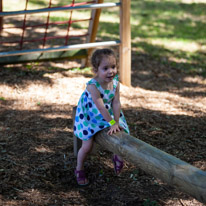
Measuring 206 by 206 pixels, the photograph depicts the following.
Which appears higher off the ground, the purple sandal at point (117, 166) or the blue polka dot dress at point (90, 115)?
the blue polka dot dress at point (90, 115)

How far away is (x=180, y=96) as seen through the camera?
5.20 m

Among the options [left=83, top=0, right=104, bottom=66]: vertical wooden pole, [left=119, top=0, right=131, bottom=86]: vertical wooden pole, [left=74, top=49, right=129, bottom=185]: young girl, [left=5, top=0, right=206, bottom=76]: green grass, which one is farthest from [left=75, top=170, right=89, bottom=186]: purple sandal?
[left=5, top=0, right=206, bottom=76]: green grass

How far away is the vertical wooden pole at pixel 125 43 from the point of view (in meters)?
4.97

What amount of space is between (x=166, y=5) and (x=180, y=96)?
681 cm

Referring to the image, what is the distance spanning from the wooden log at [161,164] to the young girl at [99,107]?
106mm

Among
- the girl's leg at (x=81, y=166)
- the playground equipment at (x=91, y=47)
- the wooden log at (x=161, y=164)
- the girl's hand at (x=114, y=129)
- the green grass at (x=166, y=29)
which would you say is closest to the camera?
the wooden log at (x=161, y=164)

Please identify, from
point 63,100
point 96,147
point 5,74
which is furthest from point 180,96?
point 5,74

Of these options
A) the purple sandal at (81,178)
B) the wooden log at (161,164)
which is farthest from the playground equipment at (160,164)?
the purple sandal at (81,178)

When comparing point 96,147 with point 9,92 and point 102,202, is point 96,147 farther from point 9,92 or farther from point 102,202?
point 9,92

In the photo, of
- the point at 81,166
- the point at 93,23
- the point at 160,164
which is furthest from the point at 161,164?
the point at 93,23

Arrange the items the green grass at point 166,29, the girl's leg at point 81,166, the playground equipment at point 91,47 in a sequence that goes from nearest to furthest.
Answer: the girl's leg at point 81,166, the playground equipment at point 91,47, the green grass at point 166,29

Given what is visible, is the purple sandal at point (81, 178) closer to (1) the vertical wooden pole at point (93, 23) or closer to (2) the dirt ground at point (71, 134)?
(2) the dirt ground at point (71, 134)

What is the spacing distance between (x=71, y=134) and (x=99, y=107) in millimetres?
1135

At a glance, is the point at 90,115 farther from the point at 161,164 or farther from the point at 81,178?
the point at 161,164
